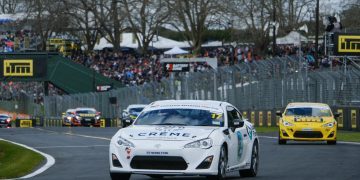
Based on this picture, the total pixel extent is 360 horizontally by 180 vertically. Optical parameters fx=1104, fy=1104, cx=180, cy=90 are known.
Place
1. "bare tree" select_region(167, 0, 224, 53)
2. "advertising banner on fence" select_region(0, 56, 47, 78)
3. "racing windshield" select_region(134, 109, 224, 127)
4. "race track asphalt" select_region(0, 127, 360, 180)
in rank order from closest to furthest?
1. "racing windshield" select_region(134, 109, 224, 127)
2. "race track asphalt" select_region(0, 127, 360, 180)
3. "advertising banner on fence" select_region(0, 56, 47, 78)
4. "bare tree" select_region(167, 0, 224, 53)

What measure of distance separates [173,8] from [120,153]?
6812 cm

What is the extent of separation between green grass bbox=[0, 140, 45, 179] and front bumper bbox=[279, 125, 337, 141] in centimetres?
756

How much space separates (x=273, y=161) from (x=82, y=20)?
68.9m

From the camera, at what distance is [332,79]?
43.0m

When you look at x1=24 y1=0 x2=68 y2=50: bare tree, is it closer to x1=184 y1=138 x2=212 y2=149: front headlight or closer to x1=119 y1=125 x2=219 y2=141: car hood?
x1=119 y1=125 x2=219 y2=141: car hood

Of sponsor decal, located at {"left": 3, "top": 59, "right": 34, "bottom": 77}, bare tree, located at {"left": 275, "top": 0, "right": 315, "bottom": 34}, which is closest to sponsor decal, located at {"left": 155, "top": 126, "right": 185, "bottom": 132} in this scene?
sponsor decal, located at {"left": 3, "top": 59, "right": 34, "bottom": 77}

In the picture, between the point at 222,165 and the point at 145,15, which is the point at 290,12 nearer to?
the point at 145,15

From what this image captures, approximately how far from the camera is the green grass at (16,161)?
19312 mm

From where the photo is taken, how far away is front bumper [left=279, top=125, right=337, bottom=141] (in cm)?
3073

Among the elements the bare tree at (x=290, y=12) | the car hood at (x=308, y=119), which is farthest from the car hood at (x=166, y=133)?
the bare tree at (x=290, y=12)

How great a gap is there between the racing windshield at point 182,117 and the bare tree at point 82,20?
72.2 metres

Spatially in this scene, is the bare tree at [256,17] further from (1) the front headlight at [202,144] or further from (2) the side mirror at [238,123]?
(1) the front headlight at [202,144]

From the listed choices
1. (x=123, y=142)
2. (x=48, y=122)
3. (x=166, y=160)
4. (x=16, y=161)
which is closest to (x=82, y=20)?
(x=48, y=122)

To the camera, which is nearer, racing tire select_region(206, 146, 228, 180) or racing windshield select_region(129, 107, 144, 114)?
racing tire select_region(206, 146, 228, 180)
